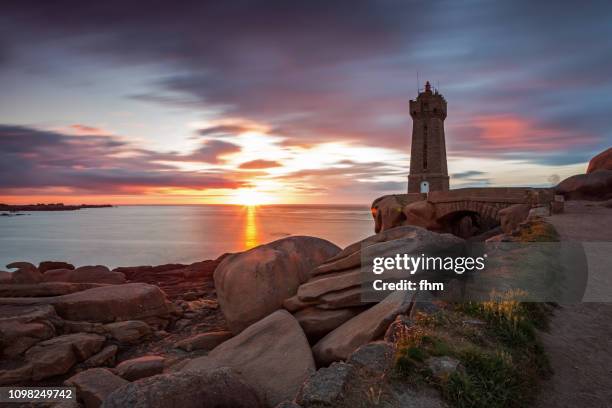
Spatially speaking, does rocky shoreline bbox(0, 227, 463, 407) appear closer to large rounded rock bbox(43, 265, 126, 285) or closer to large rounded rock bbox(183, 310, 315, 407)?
large rounded rock bbox(183, 310, 315, 407)

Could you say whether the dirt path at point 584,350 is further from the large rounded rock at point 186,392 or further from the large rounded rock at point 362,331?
the large rounded rock at point 186,392

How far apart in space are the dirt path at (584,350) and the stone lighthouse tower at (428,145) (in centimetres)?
4039

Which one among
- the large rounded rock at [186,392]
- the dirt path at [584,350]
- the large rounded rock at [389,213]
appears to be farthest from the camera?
the large rounded rock at [389,213]

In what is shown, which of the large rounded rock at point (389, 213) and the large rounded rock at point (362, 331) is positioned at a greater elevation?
the large rounded rock at point (389, 213)

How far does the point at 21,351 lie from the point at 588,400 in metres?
13.2

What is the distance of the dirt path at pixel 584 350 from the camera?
468cm

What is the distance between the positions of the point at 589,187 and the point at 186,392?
3462cm

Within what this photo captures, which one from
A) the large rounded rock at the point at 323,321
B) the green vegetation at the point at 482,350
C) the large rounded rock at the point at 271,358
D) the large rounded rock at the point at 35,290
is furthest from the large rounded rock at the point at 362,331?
the large rounded rock at the point at 35,290

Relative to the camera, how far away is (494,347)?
527 cm

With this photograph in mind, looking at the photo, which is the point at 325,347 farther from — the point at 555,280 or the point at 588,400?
the point at 555,280
